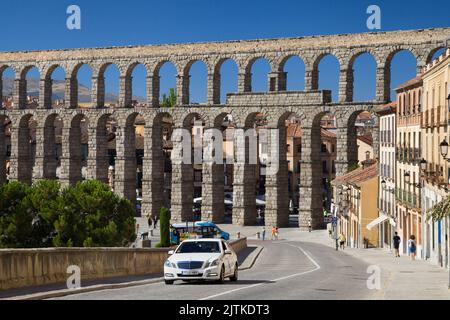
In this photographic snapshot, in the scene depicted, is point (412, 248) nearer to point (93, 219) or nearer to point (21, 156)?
point (93, 219)

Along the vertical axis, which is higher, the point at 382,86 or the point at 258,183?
A: the point at 382,86

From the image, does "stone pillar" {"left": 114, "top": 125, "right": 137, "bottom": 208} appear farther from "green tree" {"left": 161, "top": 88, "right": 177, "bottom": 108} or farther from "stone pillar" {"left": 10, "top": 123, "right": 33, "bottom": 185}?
"green tree" {"left": 161, "top": 88, "right": 177, "bottom": 108}

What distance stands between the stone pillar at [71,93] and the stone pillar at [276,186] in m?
28.0

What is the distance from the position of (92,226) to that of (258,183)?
76.7 metres

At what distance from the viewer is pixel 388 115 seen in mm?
78562

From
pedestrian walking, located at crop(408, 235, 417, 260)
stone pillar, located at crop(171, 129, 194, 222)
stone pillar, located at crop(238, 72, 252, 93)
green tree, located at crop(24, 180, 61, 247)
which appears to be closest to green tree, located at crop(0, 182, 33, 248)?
green tree, located at crop(24, 180, 61, 247)

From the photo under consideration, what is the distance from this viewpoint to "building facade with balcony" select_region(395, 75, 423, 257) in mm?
62875

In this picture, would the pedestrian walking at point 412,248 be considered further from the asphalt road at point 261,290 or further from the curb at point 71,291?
the curb at point 71,291

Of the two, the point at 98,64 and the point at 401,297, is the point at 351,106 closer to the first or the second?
the point at 98,64

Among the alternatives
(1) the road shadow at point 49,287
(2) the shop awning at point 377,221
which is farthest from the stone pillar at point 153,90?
(1) the road shadow at point 49,287

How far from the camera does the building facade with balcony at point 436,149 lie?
170 ft

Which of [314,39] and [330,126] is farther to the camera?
[330,126]
